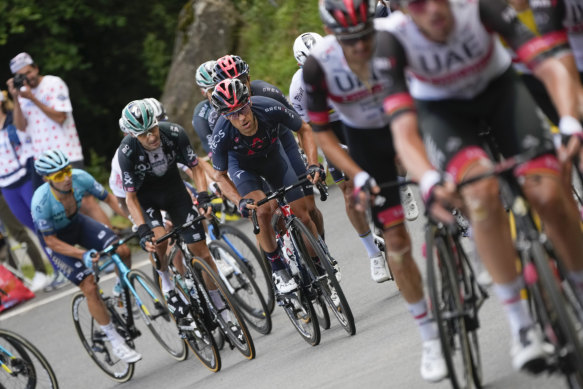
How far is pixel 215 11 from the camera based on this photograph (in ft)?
70.0

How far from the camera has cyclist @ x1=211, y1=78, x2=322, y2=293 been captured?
29.1 feet

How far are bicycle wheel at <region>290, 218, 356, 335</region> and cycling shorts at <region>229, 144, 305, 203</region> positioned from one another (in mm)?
879

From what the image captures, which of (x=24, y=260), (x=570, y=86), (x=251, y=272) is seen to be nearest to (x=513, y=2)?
(x=570, y=86)

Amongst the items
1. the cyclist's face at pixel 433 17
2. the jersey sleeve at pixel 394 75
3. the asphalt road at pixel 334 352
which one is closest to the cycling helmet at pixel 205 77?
the asphalt road at pixel 334 352

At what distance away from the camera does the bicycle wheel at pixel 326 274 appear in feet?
27.4

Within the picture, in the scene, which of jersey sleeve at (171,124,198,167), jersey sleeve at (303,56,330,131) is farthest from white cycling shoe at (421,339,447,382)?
jersey sleeve at (171,124,198,167)

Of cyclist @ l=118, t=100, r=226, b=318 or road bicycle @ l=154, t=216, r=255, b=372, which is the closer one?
road bicycle @ l=154, t=216, r=255, b=372

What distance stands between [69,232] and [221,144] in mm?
2433

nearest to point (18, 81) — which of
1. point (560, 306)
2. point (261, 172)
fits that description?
point (261, 172)

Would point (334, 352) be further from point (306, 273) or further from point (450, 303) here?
point (450, 303)

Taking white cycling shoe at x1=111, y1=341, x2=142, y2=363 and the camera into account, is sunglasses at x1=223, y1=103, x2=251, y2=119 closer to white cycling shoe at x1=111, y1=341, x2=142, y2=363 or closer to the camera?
white cycling shoe at x1=111, y1=341, x2=142, y2=363

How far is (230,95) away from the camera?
28.5 feet

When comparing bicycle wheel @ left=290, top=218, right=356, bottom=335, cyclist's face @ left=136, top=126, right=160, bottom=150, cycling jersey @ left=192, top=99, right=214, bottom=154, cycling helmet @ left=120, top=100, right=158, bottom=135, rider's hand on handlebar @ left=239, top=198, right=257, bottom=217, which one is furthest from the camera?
cycling jersey @ left=192, top=99, right=214, bottom=154

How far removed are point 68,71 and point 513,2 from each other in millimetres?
18347
